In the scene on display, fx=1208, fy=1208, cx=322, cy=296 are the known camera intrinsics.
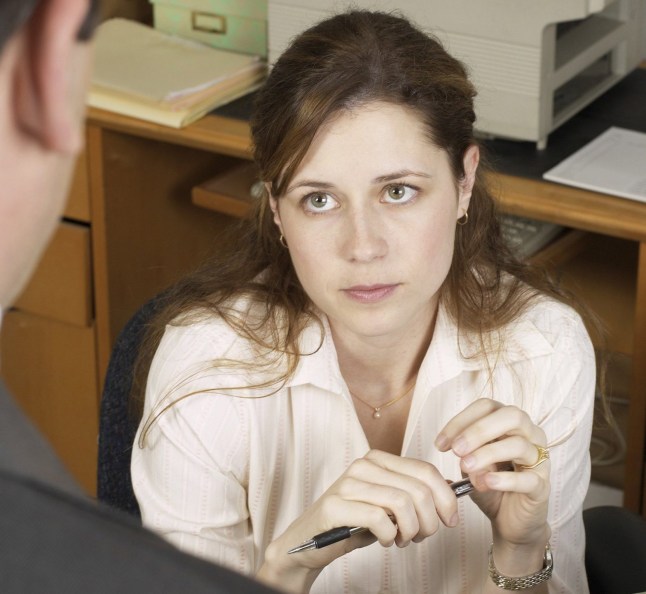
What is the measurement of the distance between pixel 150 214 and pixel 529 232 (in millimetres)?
786

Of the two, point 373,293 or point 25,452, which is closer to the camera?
point 25,452

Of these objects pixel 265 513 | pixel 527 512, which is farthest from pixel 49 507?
pixel 265 513

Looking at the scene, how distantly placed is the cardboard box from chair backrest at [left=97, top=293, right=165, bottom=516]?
36.8 inches

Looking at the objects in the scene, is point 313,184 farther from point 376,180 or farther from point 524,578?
point 524,578

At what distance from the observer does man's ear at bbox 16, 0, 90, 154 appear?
0.36 meters

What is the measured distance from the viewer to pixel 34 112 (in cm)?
37

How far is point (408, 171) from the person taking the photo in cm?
133

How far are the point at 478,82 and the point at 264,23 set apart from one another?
20.5 inches

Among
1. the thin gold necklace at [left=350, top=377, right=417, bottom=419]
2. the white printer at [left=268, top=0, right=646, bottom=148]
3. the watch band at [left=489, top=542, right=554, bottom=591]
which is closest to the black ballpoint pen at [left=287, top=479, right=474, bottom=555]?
the watch band at [left=489, top=542, right=554, bottom=591]

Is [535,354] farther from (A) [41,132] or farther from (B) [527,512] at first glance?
(A) [41,132]

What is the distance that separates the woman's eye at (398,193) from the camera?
4.36 feet

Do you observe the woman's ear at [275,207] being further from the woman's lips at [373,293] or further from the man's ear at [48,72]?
the man's ear at [48,72]

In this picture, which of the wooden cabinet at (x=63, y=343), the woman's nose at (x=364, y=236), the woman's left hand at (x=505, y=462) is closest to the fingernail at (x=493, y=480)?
the woman's left hand at (x=505, y=462)

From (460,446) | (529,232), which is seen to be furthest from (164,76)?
(460,446)
